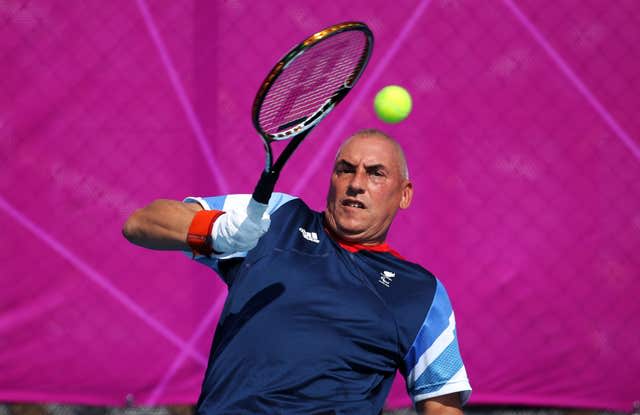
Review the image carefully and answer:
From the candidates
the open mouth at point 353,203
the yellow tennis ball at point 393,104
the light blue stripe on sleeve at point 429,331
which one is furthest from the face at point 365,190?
the yellow tennis ball at point 393,104

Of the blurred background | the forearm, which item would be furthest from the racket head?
the blurred background

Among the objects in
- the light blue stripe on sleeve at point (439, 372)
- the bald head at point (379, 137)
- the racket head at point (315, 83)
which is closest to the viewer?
the racket head at point (315, 83)

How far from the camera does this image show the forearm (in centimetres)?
282

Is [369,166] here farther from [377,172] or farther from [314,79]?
[314,79]

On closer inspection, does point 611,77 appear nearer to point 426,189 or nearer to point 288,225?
point 426,189

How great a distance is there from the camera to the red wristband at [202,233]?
8.72 feet

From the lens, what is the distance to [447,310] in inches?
131

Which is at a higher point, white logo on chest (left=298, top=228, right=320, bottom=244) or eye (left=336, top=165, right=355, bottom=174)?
eye (left=336, top=165, right=355, bottom=174)

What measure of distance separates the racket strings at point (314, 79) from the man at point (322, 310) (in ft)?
1.18

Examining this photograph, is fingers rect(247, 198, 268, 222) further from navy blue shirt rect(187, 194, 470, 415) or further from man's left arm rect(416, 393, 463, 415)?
man's left arm rect(416, 393, 463, 415)

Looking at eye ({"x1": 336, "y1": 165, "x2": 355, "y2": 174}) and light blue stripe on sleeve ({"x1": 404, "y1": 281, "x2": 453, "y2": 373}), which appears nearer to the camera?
light blue stripe on sleeve ({"x1": 404, "y1": 281, "x2": 453, "y2": 373})

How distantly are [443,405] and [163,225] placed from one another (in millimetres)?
1248

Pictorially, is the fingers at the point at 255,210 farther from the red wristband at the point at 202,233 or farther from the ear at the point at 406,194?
the ear at the point at 406,194

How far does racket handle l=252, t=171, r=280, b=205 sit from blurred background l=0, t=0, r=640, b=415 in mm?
2076
